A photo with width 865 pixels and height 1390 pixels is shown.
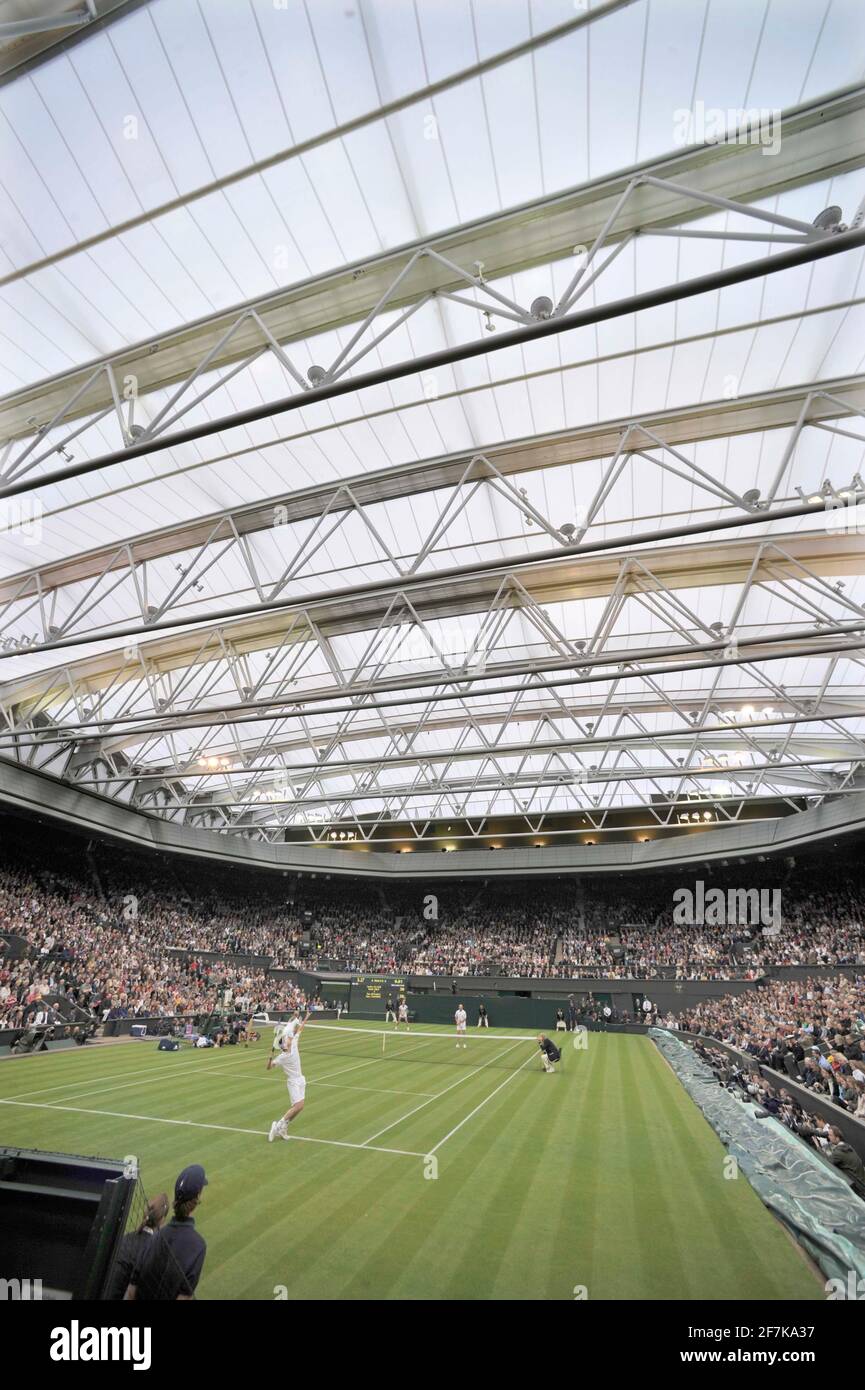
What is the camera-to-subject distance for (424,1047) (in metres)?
26.2

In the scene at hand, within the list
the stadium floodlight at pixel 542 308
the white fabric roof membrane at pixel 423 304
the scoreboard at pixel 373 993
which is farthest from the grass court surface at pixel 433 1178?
the scoreboard at pixel 373 993

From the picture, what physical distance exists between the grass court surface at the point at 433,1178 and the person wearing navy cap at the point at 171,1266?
2.10 m

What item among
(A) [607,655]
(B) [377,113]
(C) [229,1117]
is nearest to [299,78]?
(B) [377,113]

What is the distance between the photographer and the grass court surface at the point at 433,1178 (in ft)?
22.5

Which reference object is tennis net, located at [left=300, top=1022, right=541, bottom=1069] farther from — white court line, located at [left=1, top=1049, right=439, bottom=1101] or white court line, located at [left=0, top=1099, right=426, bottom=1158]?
white court line, located at [left=0, top=1099, right=426, bottom=1158]

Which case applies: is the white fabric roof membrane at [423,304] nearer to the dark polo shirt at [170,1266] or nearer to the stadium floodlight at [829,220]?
the stadium floodlight at [829,220]

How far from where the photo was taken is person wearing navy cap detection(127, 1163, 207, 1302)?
4496 mm

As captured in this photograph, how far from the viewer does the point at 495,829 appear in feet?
156

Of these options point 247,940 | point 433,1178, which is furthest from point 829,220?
point 247,940

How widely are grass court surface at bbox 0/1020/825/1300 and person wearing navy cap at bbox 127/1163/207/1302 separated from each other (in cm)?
→ 210

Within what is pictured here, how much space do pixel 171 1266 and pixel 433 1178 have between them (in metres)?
6.46

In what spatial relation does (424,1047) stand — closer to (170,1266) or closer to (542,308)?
(170,1266)

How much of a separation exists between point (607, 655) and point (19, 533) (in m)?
14.2
